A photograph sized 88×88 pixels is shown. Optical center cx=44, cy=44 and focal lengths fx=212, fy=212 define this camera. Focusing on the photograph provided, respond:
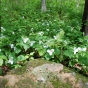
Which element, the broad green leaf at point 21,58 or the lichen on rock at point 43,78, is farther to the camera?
the broad green leaf at point 21,58

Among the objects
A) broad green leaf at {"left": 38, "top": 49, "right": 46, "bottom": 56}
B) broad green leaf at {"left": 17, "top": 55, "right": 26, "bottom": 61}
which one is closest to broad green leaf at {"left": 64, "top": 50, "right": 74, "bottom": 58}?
broad green leaf at {"left": 38, "top": 49, "right": 46, "bottom": 56}

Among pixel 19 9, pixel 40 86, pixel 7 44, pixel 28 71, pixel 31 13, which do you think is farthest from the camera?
pixel 19 9

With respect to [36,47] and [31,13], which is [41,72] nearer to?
[36,47]

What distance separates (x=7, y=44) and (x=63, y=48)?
2.90ft

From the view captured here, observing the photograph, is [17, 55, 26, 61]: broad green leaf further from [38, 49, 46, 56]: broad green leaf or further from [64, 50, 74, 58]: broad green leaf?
[64, 50, 74, 58]: broad green leaf

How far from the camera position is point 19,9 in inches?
492

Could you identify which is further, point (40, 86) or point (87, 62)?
point (87, 62)

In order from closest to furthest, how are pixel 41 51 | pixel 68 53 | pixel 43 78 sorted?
pixel 43 78 < pixel 68 53 < pixel 41 51

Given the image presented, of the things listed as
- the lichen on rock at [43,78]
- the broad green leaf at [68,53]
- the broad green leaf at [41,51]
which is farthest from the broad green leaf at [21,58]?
the broad green leaf at [68,53]

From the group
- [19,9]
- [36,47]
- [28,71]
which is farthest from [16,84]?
[19,9]

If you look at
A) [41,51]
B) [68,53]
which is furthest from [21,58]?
[68,53]

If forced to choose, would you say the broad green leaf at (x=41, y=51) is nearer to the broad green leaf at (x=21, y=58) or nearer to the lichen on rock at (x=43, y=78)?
the broad green leaf at (x=21, y=58)

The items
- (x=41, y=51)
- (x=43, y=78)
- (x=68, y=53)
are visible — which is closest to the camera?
(x=43, y=78)

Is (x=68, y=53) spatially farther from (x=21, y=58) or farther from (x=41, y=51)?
(x=21, y=58)
